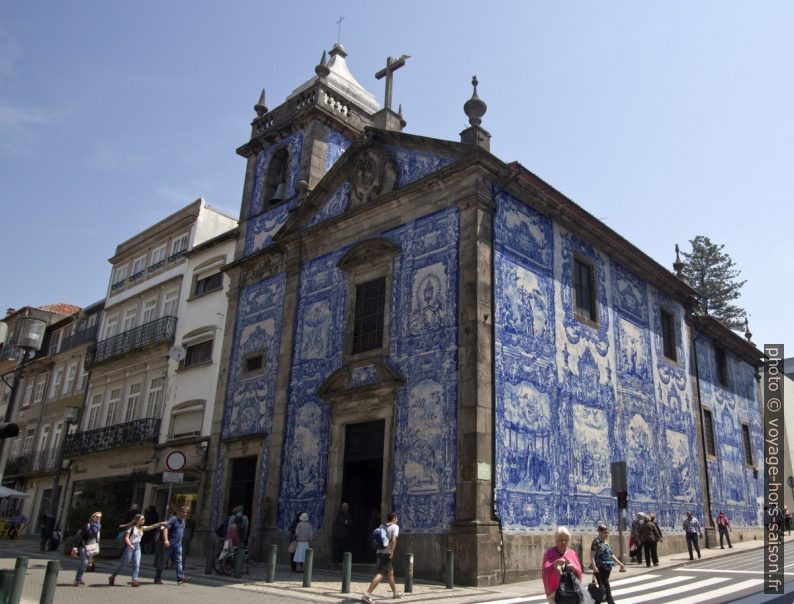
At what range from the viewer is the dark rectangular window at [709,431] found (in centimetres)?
2073

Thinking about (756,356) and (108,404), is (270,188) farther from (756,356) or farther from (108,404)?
(756,356)

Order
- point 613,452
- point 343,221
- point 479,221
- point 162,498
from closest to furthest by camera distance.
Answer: point 479,221, point 613,452, point 343,221, point 162,498

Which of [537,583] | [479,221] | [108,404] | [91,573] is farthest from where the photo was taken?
[108,404]

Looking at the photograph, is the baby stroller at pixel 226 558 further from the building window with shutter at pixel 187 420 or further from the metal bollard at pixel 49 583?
the building window with shutter at pixel 187 420

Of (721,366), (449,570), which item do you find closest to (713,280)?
(721,366)

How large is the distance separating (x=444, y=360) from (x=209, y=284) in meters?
11.8

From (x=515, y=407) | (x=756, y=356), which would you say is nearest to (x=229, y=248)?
(x=515, y=407)

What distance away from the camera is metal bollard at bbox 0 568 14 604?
18.6 feet

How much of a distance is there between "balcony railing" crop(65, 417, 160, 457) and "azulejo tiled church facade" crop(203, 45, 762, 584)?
174 inches

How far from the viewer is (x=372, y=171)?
653 inches

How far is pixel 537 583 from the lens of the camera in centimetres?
1207

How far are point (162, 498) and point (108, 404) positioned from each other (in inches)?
233

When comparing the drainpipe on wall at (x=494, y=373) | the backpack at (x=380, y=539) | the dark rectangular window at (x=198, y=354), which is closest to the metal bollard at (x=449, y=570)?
the backpack at (x=380, y=539)

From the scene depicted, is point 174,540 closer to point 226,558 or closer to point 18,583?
point 226,558
